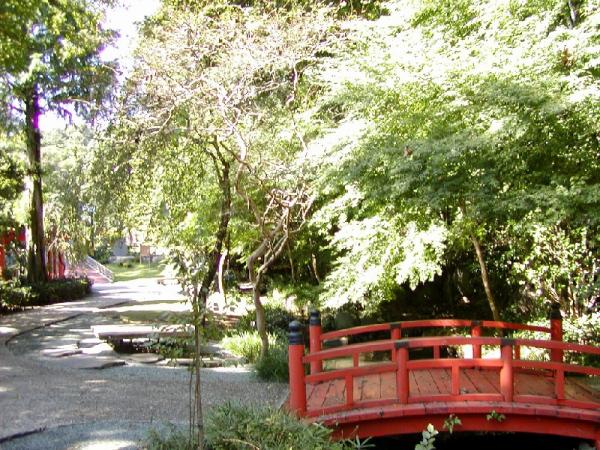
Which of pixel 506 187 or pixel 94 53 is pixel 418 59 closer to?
pixel 506 187

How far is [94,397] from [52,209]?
19.2 m

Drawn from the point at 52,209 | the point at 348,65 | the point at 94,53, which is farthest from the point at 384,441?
the point at 52,209

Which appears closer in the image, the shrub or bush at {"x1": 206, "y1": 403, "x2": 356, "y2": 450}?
bush at {"x1": 206, "y1": 403, "x2": 356, "y2": 450}

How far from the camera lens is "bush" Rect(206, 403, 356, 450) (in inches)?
161

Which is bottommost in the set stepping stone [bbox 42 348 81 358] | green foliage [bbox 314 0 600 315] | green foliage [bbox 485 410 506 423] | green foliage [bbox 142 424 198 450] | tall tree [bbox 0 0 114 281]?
green foliage [bbox 485 410 506 423]

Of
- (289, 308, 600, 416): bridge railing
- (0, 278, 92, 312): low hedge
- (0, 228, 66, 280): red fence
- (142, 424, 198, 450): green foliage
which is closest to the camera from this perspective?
(142, 424, 198, 450): green foliage

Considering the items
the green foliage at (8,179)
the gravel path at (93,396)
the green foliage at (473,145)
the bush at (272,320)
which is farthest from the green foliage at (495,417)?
the green foliage at (8,179)

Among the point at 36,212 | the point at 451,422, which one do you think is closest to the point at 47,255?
the point at 36,212

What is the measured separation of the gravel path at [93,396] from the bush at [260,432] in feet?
3.58

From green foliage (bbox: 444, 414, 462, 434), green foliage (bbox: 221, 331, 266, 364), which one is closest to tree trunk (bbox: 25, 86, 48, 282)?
green foliage (bbox: 221, 331, 266, 364)

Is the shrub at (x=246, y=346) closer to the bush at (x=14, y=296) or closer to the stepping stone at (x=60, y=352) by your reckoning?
the stepping stone at (x=60, y=352)

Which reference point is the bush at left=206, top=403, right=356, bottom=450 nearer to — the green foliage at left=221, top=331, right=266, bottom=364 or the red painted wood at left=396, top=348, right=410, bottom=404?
the red painted wood at left=396, top=348, right=410, bottom=404

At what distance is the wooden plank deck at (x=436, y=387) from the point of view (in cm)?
620

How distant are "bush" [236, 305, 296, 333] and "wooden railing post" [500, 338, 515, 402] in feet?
21.0
